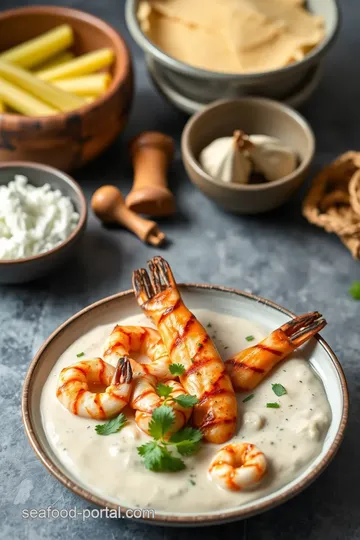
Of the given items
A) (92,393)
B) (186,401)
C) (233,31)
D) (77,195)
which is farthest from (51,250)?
(233,31)

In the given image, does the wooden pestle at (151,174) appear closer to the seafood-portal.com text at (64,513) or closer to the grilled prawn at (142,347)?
the grilled prawn at (142,347)

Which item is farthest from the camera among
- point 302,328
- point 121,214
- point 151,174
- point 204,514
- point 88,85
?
point 88,85

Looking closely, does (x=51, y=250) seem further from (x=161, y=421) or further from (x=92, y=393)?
(x=161, y=421)

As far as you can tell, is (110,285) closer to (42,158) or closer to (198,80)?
(42,158)

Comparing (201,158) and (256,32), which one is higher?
(256,32)

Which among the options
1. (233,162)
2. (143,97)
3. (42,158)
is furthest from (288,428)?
(143,97)

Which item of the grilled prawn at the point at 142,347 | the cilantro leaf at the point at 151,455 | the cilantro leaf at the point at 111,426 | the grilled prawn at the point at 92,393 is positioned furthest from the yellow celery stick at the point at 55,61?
the cilantro leaf at the point at 151,455

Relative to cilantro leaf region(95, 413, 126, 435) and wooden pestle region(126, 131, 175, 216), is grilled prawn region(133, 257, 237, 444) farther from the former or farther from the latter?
wooden pestle region(126, 131, 175, 216)
